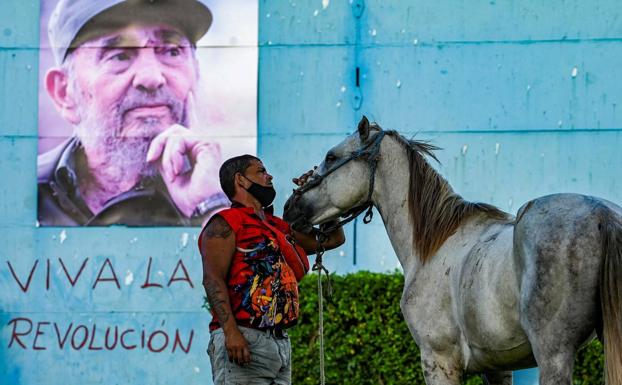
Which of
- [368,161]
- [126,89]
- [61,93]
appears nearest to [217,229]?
[368,161]

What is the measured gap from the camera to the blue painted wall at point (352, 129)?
10805mm

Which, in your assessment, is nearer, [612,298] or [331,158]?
[612,298]

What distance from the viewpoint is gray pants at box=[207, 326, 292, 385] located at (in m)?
5.81

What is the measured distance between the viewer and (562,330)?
16.8 ft

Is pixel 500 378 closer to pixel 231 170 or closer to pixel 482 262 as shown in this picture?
pixel 482 262

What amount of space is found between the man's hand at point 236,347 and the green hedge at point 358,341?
11.0 ft

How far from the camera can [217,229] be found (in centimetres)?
594

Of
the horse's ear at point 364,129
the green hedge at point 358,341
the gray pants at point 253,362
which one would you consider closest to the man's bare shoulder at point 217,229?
the gray pants at point 253,362

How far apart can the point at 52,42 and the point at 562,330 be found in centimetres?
754

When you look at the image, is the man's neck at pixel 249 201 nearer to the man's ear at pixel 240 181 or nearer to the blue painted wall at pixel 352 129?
the man's ear at pixel 240 181

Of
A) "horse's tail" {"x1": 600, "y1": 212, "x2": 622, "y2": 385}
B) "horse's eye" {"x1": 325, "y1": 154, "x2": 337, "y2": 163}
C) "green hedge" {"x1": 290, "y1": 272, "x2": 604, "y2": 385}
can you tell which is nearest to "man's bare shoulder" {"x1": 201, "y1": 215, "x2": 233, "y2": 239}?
"horse's eye" {"x1": 325, "y1": 154, "x2": 337, "y2": 163}

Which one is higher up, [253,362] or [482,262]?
[482,262]

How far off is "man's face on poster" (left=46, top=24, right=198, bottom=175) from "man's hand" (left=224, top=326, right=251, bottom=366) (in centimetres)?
547

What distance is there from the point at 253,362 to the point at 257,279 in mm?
457
